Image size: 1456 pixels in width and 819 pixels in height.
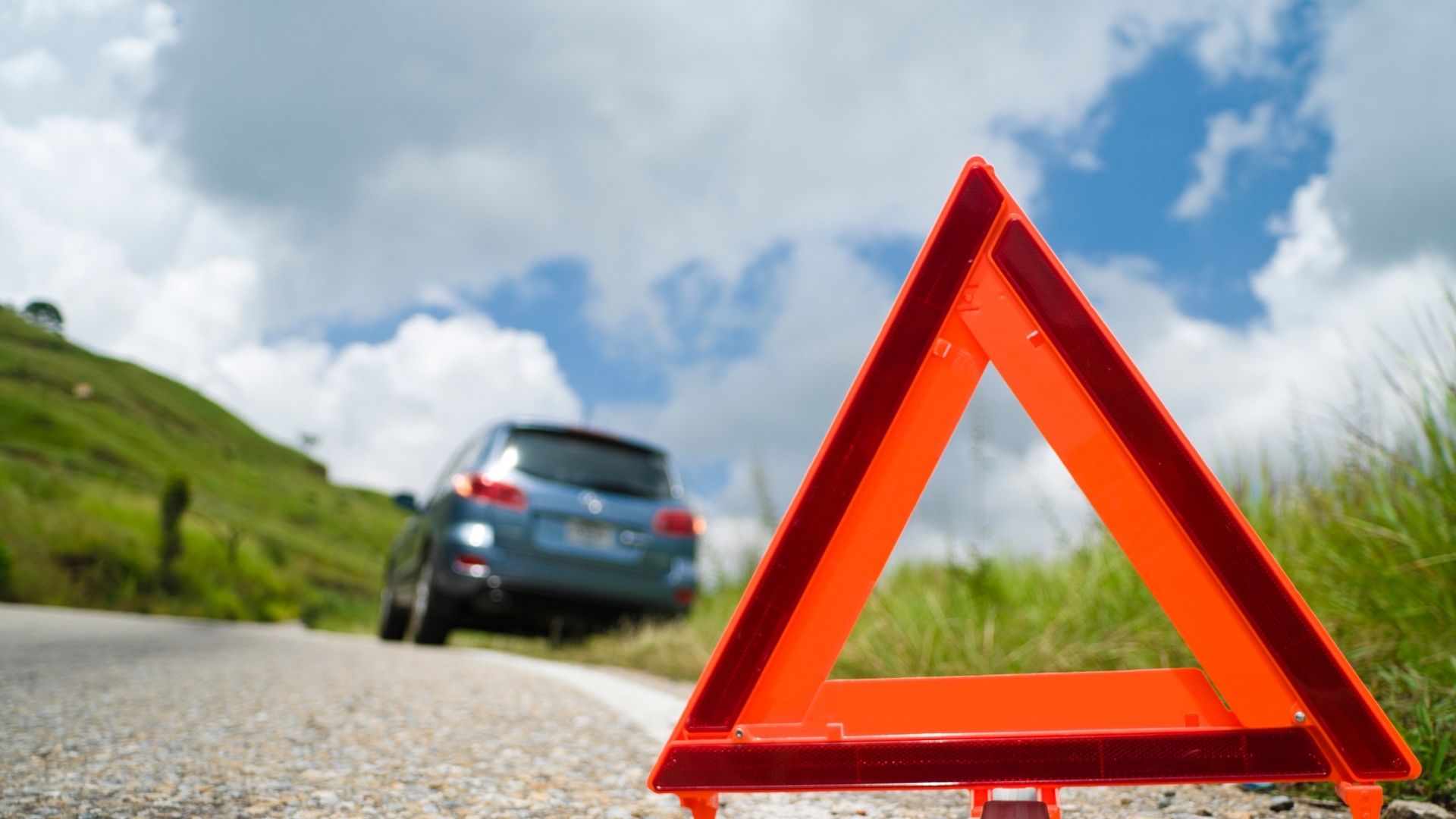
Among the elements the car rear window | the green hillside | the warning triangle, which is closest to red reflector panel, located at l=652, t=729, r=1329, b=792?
the warning triangle

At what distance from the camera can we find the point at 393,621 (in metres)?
10.3

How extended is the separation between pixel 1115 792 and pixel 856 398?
1.81m

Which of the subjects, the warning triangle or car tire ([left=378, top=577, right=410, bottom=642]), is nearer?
the warning triangle

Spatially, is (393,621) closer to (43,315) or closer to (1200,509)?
(1200,509)

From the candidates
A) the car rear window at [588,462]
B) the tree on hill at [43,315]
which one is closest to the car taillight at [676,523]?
the car rear window at [588,462]

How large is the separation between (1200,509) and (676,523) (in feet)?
22.2

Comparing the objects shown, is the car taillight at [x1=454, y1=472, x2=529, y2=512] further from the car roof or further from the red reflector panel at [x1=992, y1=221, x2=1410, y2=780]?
the red reflector panel at [x1=992, y1=221, x2=1410, y2=780]

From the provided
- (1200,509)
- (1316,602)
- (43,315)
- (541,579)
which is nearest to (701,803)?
(1200,509)

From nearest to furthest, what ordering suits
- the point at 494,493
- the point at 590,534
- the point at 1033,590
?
the point at 1033,590 → the point at 494,493 → the point at 590,534

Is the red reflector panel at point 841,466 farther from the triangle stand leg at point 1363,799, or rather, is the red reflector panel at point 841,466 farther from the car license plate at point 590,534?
the car license plate at point 590,534

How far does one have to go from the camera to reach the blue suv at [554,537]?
7.80 m

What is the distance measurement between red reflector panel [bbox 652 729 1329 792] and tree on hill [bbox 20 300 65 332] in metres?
86.8

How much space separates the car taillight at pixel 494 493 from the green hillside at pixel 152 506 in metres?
10.2

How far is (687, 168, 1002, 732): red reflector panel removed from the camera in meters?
1.88
